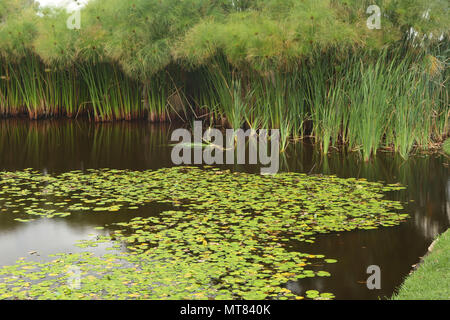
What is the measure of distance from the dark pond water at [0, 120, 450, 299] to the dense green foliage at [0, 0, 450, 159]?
0.68 meters

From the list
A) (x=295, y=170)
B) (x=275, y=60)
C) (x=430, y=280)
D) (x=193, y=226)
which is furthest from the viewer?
(x=275, y=60)

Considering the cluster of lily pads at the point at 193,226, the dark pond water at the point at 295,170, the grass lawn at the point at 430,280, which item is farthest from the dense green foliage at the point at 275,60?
the grass lawn at the point at 430,280

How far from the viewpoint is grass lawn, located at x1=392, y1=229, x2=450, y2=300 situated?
3887 millimetres

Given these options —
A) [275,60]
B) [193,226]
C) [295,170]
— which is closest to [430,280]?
[193,226]

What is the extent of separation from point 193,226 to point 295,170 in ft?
10.3

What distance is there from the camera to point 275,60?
10.1m

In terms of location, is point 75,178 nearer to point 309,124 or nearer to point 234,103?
point 234,103

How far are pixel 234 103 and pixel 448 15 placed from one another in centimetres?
396

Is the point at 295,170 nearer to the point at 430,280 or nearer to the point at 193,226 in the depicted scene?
the point at 193,226

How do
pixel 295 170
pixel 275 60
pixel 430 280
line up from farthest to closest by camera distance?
pixel 275 60 < pixel 295 170 < pixel 430 280

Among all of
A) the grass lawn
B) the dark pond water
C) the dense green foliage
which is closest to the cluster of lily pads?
the dark pond water

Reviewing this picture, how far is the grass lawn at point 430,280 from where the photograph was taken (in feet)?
12.8
